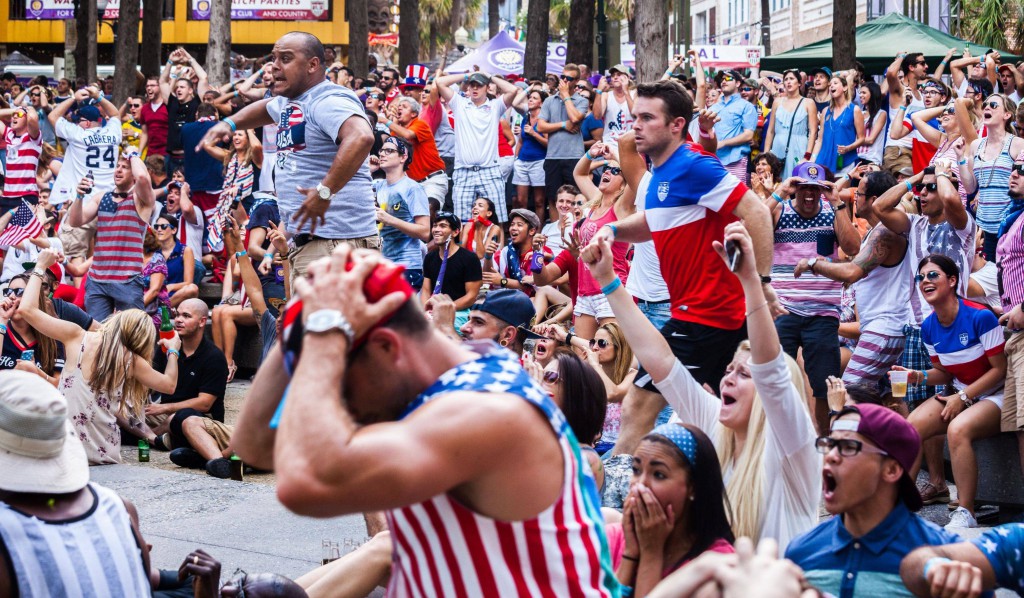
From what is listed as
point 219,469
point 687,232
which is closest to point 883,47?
point 219,469

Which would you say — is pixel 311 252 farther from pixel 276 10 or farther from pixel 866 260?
pixel 276 10

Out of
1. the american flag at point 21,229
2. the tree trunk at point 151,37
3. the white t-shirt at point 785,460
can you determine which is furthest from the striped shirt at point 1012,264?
the tree trunk at point 151,37

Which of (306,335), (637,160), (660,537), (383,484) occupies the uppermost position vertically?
(637,160)

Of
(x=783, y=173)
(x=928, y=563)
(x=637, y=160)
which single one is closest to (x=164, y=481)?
(x=637, y=160)

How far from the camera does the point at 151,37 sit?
27.4 meters

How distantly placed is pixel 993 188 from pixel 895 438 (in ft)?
21.6

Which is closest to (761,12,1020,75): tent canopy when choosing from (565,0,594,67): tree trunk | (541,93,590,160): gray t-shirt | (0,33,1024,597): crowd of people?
(565,0,594,67): tree trunk

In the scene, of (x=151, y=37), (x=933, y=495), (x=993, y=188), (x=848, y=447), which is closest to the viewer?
(x=848, y=447)

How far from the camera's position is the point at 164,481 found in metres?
7.78

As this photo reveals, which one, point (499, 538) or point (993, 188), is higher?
point (993, 188)

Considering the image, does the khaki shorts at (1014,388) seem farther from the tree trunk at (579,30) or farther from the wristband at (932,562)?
the tree trunk at (579,30)

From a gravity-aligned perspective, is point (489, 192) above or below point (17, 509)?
above

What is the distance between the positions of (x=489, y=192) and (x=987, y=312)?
24.1ft

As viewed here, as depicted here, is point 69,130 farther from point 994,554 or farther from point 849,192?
point 994,554
